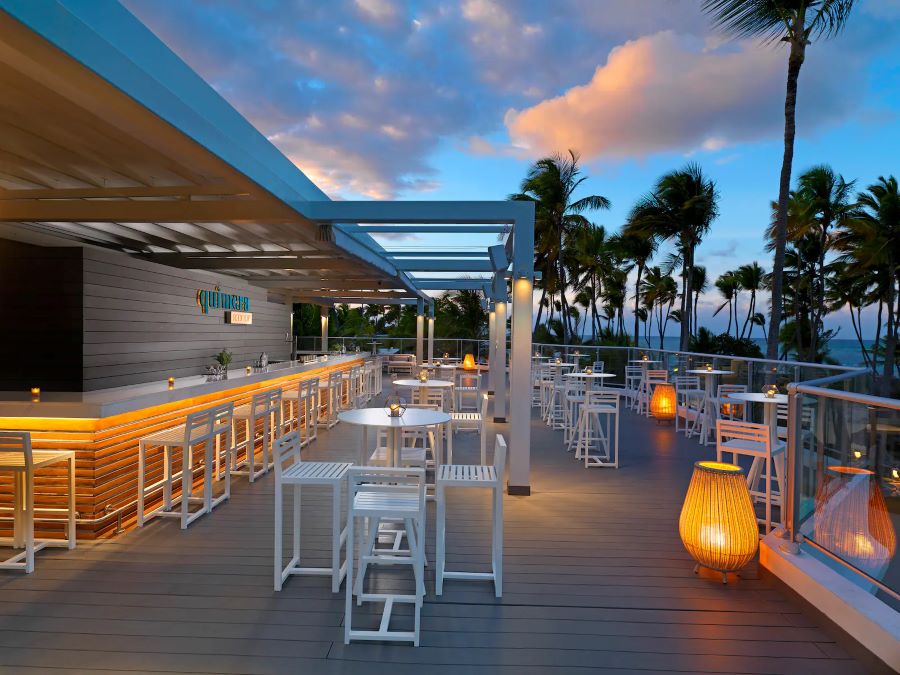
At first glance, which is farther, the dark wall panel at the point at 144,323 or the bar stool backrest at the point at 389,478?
the dark wall panel at the point at 144,323

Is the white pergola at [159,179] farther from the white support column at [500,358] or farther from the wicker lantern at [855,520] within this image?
the wicker lantern at [855,520]

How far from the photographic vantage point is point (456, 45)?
367 inches

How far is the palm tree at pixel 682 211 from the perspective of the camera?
17812mm

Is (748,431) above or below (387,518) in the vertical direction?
above

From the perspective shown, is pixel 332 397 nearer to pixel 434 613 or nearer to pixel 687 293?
pixel 434 613

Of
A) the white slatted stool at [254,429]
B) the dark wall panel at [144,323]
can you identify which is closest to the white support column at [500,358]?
the white slatted stool at [254,429]

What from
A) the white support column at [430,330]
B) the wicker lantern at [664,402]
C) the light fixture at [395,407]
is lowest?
the wicker lantern at [664,402]

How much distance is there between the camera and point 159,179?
14.6 ft

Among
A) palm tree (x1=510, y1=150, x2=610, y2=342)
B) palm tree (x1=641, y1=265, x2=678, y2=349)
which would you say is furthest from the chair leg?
palm tree (x1=641, y1=265, x2=678, y2=349)

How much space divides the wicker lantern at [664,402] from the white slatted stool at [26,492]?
8.56m

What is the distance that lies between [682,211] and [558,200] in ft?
14.4

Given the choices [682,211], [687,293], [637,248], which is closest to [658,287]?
[637,248]

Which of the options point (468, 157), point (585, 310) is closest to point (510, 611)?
point (468, 157)

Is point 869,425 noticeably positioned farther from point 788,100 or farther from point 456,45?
point 788,100
